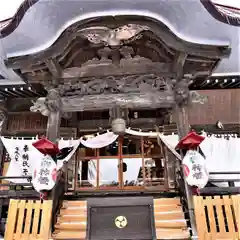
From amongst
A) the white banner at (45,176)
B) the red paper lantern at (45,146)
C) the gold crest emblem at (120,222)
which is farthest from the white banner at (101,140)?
the gold crest emblem at (120,222)

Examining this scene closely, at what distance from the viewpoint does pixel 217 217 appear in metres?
5.20

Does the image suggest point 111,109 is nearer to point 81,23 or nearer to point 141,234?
point 81,23

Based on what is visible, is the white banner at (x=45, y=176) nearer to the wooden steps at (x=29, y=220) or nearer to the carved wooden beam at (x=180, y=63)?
the wooden steps at (x=29, y=220)

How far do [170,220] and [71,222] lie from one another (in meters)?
2.15

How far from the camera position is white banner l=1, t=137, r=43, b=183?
25.5ft

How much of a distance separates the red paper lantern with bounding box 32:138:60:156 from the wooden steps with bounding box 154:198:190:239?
2.68 m

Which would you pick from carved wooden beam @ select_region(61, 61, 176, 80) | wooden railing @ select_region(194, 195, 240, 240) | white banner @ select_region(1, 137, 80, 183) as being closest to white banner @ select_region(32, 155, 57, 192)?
white banner @ select_region(1, 137, 80, 183)

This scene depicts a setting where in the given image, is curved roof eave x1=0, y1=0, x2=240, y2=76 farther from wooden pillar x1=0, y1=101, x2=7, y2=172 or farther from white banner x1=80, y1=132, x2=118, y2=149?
white banner x1=80, y1=132, x2=118, y2=149

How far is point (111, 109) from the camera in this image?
679cm

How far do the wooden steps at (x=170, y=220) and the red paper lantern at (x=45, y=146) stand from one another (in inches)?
106

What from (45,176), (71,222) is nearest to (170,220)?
(71,222)

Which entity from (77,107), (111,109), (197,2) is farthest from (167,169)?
(197,2)

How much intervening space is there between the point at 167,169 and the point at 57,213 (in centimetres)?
345

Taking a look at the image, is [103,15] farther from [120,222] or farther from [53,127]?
[120,222]
